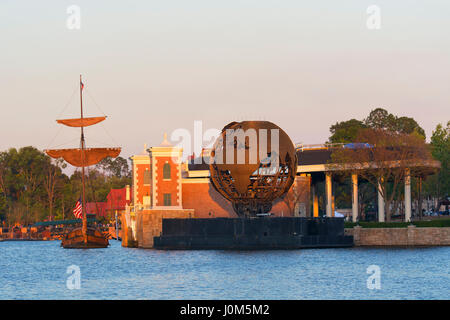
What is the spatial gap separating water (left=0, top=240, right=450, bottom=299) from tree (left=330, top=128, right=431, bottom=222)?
11.0 m

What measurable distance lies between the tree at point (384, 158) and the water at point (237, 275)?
36.1 ft

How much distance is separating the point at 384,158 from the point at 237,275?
3759cm

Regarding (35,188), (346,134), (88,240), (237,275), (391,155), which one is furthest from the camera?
(35,188)

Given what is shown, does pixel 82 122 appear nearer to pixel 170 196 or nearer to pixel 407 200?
pixel 170 196

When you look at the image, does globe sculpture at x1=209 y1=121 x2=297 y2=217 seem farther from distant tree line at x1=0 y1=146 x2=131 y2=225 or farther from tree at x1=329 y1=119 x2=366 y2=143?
distant tree line at x1=0 y1=146 x2=131 y2=225

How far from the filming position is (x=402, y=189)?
116 m

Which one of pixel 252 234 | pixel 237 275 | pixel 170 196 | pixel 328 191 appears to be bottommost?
pixel 237 275

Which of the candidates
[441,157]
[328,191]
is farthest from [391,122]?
[328,191]

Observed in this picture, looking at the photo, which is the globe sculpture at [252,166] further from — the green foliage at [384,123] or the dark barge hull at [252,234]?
the green foliage at [384,123]

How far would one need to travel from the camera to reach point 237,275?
61.5 meters

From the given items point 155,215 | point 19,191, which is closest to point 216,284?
point 155,215

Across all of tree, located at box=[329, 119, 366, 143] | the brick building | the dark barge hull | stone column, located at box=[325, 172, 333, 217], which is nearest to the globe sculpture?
the dark barge hull

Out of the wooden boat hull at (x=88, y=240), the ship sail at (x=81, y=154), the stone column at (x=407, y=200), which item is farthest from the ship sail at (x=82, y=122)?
the stone column at (x=407, y=200)
